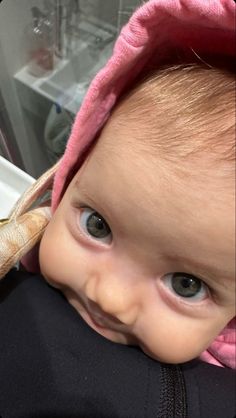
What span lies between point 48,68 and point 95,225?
53 centimetres

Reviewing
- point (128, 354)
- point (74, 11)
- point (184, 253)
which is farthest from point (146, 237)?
point (74, 11)

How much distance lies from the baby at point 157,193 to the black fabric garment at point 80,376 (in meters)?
0.03

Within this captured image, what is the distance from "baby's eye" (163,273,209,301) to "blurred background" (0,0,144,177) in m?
0.41

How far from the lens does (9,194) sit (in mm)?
697

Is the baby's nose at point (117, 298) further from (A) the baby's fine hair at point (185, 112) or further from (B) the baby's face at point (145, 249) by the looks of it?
(A) the baby's fine hair at point (185, 112)

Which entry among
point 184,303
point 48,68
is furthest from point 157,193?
point 48,68

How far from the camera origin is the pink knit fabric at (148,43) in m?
0.43

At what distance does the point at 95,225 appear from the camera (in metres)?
0.51

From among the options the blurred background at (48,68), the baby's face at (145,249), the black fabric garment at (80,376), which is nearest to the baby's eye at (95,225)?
the baby's face at (145,249)

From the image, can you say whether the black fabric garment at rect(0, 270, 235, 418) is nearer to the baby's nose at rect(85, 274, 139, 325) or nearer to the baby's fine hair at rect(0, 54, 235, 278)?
the baby's nose at rect(85, 274, 139, 325)

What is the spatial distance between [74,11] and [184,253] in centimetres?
65

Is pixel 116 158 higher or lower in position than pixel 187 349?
higher

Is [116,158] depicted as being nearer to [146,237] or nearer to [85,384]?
[146,237]

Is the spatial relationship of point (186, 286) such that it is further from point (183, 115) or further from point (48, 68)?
point (48, 68)
